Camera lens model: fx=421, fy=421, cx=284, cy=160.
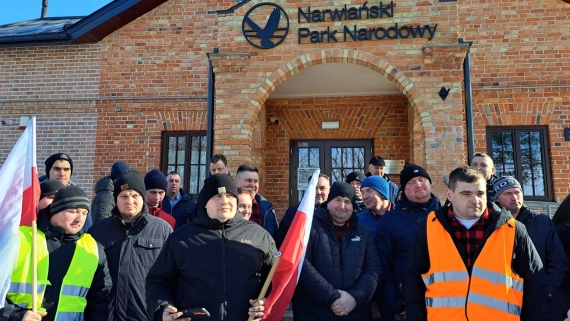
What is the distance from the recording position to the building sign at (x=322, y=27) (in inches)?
253

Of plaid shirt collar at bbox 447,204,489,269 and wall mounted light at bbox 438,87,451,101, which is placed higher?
wall mounted light at bbox 438,87,451,101

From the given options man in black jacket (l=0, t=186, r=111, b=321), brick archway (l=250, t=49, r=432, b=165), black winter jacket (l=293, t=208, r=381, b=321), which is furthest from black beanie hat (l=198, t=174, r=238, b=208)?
brick archway (l=250, t=49, r=432, b=165)

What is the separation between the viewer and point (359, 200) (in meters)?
5.33

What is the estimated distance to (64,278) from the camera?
261cm

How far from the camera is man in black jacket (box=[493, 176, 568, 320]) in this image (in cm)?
294

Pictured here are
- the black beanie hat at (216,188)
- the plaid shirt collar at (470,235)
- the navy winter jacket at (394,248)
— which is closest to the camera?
the plaid shirt collar at (470,235)

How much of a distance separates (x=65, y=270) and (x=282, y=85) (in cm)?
601

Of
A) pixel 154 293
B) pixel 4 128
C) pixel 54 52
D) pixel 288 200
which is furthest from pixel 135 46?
pixel 154 293

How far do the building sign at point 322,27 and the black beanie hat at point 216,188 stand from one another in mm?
4256

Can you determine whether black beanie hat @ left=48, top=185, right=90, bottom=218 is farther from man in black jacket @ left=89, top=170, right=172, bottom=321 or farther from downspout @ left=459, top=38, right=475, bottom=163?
downspout @ left=459, top=38, right=475, bottom=163

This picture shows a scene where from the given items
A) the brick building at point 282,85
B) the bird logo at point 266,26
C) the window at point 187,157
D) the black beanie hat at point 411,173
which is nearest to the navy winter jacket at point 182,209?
the brick building at point 282,85

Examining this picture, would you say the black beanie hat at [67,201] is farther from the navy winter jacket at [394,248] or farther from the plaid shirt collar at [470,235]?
the plaid shirt collar at [470,235]

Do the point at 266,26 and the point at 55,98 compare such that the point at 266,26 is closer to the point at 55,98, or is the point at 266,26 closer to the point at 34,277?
the point at 55,98

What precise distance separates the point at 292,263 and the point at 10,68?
897 cm
